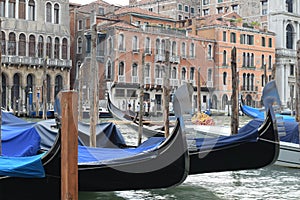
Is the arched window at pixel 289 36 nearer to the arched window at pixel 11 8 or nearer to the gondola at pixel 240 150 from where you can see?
the arched window at pixel 11 8

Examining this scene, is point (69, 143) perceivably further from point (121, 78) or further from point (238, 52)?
point (238, 52)

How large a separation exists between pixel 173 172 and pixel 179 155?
0.53 ft

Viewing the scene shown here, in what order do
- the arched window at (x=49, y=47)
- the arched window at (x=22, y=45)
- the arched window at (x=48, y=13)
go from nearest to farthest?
the arched window at (x=22, y=45) < the arched window at (x=49, y=47) < the arched window at (x=48, y=13)

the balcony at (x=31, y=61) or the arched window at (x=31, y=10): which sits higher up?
the arched window at (x=31, y=10)

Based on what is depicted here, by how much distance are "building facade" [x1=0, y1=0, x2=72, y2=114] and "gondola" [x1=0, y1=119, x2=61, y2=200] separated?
12.0 m

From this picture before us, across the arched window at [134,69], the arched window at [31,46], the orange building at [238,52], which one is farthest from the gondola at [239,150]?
the orange building at [238,52]

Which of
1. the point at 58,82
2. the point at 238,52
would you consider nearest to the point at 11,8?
the point at 58,82

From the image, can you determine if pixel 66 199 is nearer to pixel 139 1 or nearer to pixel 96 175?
pixel 96 175

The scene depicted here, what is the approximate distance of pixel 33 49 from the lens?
16.7 metres

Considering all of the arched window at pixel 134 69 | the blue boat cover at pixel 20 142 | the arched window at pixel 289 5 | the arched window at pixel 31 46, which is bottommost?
the blue boat cover at pixel 20 142

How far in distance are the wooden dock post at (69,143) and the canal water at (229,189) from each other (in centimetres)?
123

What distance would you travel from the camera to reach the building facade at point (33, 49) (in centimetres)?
1598

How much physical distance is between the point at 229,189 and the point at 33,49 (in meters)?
13.2

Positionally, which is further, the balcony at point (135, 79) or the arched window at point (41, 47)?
the arched window at point (41, 47)
